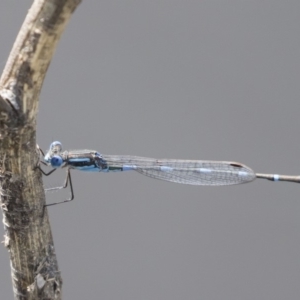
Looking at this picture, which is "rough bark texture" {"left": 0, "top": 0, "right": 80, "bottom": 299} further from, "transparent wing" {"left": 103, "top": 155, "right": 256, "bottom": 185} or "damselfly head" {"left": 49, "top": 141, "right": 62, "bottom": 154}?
"transparent wing" {"left": 103, "top": 155, "right": 256, "bottom": 185}

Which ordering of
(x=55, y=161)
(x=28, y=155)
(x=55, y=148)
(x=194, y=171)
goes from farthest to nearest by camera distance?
1. (x=194, y=171)
2. (x=55, y=148)
3. (x=55, y=161)
4. (x=28, y=155)

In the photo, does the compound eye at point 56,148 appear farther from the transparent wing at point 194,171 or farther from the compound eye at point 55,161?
the transparent wing at point 194,171

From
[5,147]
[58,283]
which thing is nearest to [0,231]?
[58,283]

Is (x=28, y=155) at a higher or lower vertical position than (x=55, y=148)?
lower

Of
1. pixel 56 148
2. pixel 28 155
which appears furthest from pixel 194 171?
pixel 28 155

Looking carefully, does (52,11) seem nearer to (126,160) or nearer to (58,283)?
(58,283)

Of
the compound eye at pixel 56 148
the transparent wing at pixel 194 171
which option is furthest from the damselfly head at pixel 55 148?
the transparent wing at pixel 194 171

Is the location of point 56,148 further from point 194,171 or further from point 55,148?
point 194,171
